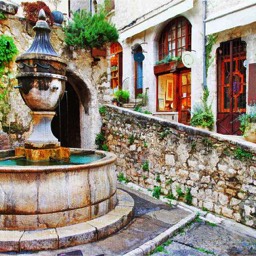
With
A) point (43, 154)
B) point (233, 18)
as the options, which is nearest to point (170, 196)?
point (43, 154)

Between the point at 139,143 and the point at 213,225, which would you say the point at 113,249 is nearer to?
the point at 213,225

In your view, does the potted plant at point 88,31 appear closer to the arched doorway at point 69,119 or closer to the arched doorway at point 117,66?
the arched doorway at point 69,119

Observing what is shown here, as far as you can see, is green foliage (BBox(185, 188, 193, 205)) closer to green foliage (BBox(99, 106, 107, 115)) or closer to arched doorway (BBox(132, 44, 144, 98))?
green foliage (BBox(99, 106, 107, 115))

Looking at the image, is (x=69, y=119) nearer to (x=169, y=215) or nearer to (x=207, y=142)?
(x=207, y=142)

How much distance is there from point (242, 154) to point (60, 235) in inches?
111

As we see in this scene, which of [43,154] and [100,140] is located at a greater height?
[43,154]

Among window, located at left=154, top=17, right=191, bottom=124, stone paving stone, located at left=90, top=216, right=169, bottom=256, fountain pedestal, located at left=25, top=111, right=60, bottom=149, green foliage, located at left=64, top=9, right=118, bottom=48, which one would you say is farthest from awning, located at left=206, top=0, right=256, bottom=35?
stone paving stone, located at left=90, top=216, right=169, bottom=256

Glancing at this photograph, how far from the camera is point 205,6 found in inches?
369

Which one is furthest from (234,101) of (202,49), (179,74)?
(179,74)

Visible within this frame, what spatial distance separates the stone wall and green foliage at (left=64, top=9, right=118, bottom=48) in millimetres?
2097

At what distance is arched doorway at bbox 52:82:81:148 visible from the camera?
945 centimetres

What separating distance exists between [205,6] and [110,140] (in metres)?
5.37

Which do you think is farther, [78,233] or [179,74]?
[179,74]

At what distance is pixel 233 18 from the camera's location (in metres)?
8.02
